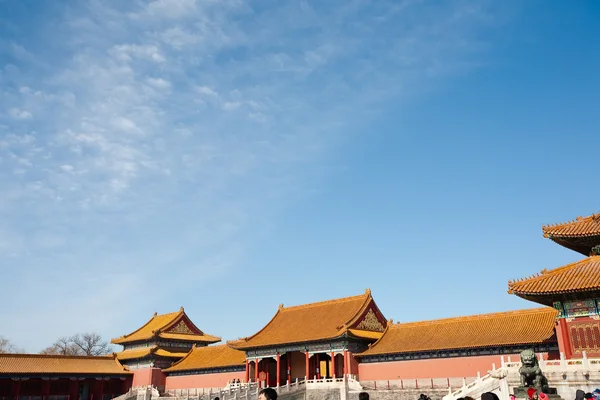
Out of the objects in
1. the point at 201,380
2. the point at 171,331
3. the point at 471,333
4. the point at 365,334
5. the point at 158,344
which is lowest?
the point at 201,380

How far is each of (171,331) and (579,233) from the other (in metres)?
39.1

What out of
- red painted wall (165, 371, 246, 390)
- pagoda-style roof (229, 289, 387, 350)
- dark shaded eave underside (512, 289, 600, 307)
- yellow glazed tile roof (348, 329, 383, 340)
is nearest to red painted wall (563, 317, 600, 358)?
dark shaded eave underside (512, 289, 600, 307)

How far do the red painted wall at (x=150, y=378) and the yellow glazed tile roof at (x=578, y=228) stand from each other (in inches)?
1409

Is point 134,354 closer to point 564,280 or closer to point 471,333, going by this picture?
point 471,333

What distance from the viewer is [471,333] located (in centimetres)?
3222

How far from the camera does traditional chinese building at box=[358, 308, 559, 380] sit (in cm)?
2931

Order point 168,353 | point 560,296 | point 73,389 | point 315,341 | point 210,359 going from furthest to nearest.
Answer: point 168,353
point 73,389
point 210,359
point 315,341
point 560,296

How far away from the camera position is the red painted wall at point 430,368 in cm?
3012

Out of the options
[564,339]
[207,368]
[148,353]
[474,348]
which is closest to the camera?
[564,339]

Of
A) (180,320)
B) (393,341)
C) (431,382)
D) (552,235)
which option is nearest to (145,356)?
(180,320)

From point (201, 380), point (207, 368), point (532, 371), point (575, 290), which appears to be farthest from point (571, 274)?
point (201, 380)

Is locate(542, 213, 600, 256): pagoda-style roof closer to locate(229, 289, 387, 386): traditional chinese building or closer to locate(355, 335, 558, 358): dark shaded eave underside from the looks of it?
locate(355, 335, 558, 358): dark shaded eave underside

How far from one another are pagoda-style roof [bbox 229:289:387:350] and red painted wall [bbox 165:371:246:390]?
97.6 inches

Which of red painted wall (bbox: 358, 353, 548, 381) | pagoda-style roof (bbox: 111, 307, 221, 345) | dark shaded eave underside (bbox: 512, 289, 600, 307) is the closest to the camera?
dark shaded eave underside (bbox: 512, 289, 600, 307)
